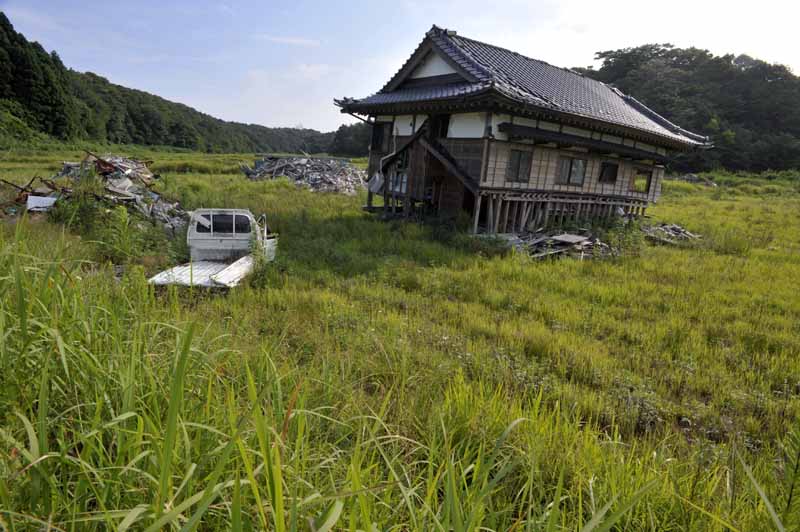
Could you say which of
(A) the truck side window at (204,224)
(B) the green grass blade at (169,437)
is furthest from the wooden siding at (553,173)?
(B) the green grass blade at (169,437)

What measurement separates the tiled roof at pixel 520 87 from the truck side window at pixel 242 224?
6.06 meters

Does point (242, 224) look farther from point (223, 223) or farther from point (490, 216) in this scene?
point (490, 216)

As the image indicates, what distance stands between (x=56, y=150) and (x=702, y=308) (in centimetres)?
4200

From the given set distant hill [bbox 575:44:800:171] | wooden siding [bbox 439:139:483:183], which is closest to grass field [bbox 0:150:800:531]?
wooden siding [bbox 439:139:483:183]

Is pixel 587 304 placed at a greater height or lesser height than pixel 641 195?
lesser

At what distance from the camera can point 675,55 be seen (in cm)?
5525

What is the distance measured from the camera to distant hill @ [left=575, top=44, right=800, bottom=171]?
134 ft

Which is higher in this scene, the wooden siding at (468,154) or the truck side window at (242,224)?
the wooden siding at (468,154)

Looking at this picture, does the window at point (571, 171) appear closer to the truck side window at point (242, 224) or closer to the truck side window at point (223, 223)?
the truck side window at point (242, 224)

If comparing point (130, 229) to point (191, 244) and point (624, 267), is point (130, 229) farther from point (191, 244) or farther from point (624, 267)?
point (624, 267)

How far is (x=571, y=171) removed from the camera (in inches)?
545

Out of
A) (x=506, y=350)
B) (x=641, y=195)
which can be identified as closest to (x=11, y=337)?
(x=506, y=350)

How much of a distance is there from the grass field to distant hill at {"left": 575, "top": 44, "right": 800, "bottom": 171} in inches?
1502

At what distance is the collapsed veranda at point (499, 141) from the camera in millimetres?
11438
